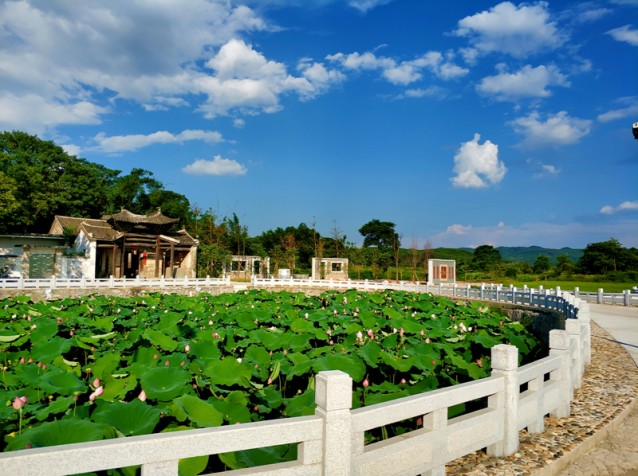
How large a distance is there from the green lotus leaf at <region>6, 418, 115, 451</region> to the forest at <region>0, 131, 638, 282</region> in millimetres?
30275

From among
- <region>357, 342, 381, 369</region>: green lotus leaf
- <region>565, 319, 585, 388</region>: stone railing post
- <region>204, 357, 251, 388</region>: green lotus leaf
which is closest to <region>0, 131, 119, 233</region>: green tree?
<region>204, 357, 251, 388</region>: green lotus leaf

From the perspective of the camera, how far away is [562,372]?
16.2ft

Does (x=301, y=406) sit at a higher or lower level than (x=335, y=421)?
lower

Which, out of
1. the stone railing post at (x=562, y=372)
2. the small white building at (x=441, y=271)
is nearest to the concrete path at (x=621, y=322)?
the stone railing post at (x=562, y=372)

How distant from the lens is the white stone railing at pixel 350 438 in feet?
6.69

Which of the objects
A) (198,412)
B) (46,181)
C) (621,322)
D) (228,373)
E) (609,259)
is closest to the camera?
(198,412)

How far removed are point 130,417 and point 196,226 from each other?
130 ft

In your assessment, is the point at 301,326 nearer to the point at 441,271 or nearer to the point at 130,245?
the point at 441,271

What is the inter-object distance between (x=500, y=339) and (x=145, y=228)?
27.4m

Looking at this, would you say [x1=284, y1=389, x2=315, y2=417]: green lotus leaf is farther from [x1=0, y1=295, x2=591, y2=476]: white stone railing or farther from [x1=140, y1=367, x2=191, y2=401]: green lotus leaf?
[x1=140, y1=367, x2=191, y2=401]: green lotus leaf

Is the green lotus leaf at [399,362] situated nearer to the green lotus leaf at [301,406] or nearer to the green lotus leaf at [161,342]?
the green lotus leaf at [301,406]

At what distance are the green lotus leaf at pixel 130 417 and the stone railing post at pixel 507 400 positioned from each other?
9.37 ft

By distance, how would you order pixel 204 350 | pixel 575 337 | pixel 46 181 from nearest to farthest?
1. pixel 204 350
2. pixel 575 337
3. pixel 46 181

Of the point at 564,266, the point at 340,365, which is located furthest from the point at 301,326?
the point at 564,266
